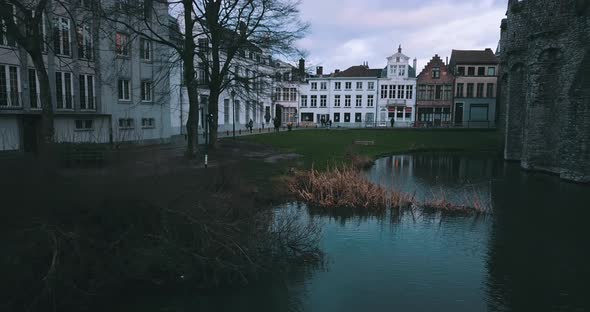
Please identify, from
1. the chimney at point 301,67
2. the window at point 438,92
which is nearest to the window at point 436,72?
the window at point 438,92

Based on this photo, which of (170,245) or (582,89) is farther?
(582,89)

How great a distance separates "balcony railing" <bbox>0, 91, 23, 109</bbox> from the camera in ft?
68.8

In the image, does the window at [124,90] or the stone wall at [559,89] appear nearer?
the stone wall at [559,89]

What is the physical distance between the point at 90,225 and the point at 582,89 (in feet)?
64.8

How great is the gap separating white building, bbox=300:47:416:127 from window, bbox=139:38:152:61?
122 feet

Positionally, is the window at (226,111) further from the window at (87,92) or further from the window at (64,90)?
the window at (64,90)

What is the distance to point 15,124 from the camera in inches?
850

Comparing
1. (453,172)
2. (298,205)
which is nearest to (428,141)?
(453,172)

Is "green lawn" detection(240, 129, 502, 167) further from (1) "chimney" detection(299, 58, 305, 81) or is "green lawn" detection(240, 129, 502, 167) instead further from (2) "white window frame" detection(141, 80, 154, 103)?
(2) "white window frame" detection(141, 80, 154, 103)

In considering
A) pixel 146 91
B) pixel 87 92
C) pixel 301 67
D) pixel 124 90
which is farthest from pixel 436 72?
pixel 87 92

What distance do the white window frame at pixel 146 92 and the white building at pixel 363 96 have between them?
36.7 m

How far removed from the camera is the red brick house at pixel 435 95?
5975 centimetres

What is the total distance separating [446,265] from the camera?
8.95m

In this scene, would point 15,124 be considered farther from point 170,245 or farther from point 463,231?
point 463,231
